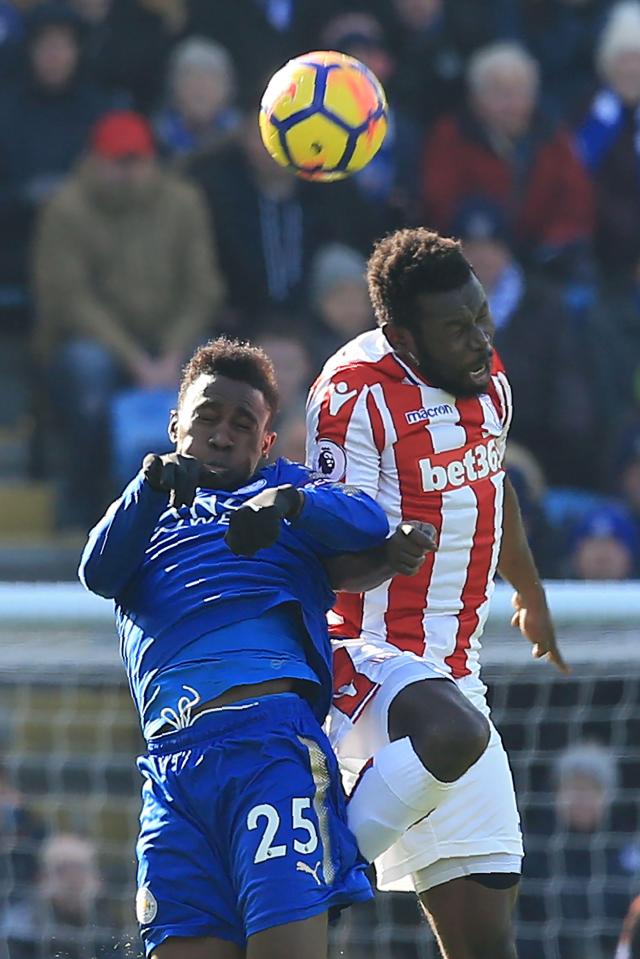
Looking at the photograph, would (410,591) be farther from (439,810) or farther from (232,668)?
(232,668)

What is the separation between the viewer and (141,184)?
29.5ft

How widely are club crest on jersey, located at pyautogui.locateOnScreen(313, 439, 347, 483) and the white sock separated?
669 mm

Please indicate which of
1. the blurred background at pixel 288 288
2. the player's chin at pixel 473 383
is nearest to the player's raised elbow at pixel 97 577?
the player's chin at pixel 473 383

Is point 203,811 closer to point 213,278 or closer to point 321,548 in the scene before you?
point 321,548

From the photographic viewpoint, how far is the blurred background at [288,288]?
24.1 feet

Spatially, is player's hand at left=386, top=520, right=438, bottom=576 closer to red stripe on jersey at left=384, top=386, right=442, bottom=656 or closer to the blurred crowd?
red stripe on jersey at left=384, top=386, right=442, bottom=656

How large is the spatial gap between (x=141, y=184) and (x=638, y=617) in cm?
415

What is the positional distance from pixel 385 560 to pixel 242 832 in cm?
69

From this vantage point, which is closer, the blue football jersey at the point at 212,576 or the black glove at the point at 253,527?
the black glove at the point at 253,527

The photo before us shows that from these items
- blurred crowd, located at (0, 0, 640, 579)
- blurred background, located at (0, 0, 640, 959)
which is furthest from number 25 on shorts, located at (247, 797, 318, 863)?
blurred crowd, located at (0, 0, 640, 579)

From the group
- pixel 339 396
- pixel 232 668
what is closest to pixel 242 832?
pixel 232 668

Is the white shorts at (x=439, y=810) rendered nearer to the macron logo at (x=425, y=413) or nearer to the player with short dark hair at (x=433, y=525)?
the player with short dark hair at (x=433, y=525)

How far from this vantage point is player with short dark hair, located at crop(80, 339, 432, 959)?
3.99 m

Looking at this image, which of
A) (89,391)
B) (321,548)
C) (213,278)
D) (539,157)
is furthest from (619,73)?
(321,548)
